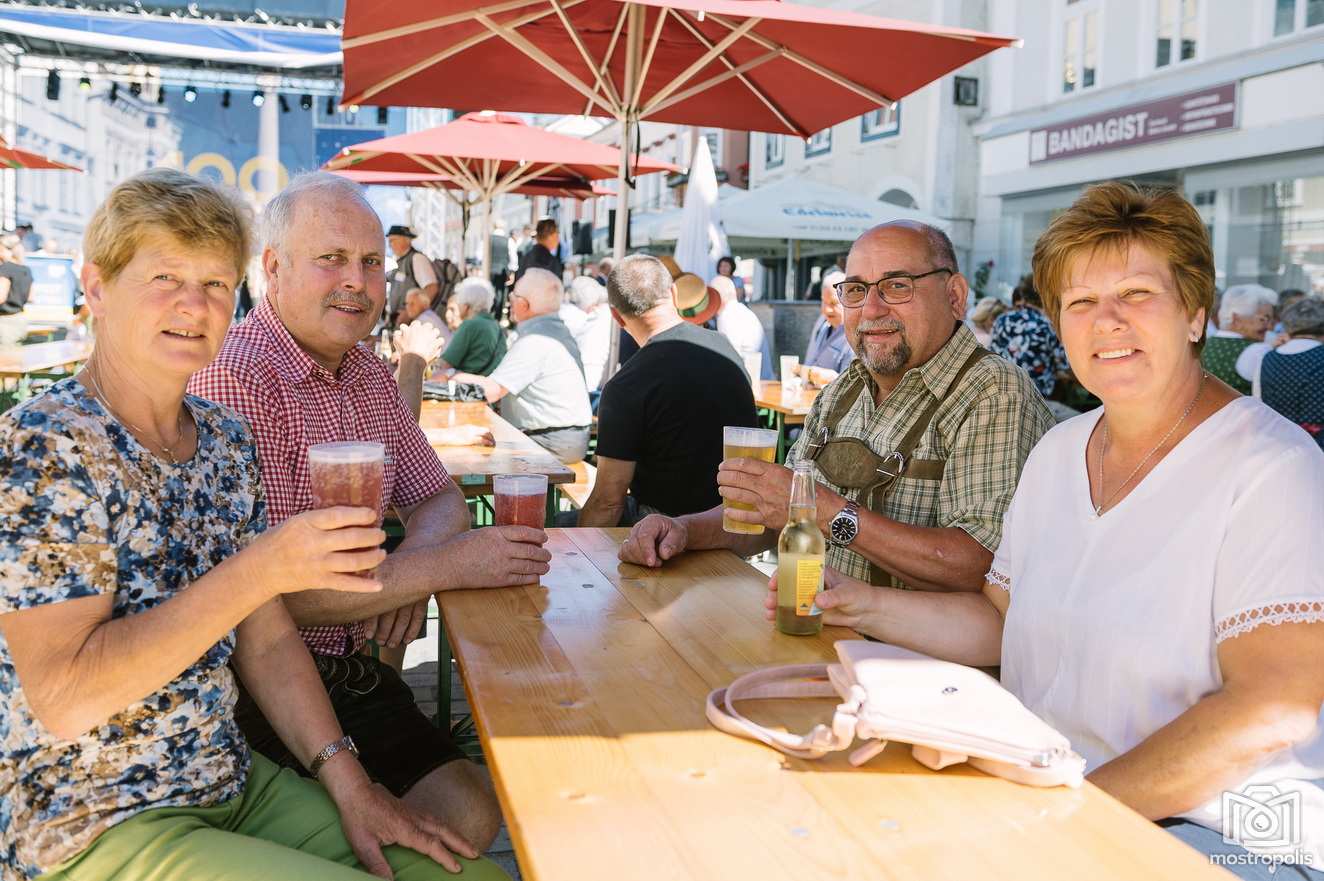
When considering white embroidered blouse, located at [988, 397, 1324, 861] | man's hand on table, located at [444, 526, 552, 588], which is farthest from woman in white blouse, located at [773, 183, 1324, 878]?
man's hand on table, located at [444, 526, 552, 588]

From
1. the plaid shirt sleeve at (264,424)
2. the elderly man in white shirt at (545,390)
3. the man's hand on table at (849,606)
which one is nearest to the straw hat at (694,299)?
the elderly man in white shirt at (545,390)

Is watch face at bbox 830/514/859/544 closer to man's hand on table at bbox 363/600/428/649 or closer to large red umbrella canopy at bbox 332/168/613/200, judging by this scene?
man's hand on table at bbox 363/600/428/649

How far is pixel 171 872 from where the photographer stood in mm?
1475

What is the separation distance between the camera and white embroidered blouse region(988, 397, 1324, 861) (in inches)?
63.2

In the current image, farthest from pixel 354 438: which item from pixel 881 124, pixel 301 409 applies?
pixel 881 124

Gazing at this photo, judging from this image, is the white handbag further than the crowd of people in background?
No

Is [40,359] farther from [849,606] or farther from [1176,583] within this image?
[1176,583]

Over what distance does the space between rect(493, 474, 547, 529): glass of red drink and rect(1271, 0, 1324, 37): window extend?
→ 12.5 meters

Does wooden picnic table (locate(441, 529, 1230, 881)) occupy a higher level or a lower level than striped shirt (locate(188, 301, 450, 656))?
lower

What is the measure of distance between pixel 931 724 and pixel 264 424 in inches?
63.2

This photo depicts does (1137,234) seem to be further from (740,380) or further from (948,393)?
(740,380)

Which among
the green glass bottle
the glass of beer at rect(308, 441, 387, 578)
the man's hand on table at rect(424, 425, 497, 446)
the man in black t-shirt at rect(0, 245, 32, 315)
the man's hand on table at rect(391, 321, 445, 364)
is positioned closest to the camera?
the glass of beer at rect(308, 441, 387, 578)

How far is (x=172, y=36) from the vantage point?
13.8 m

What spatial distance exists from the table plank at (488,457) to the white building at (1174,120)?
22.2ft
